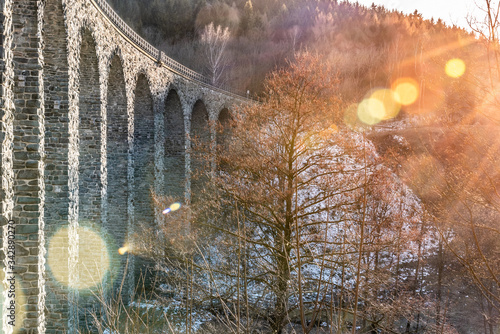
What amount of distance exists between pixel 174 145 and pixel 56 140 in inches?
379

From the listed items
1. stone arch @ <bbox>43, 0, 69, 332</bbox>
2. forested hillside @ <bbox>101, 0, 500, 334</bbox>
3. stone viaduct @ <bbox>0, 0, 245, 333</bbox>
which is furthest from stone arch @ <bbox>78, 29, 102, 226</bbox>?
→ forested hillside @ <bbox>101, 0, 500, 334</bbox>

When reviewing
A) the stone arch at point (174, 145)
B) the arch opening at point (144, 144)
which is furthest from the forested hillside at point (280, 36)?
the arch opening at point (144, 144)

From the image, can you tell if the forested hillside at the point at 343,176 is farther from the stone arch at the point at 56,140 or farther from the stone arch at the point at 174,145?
the stone arch at the point at 56,140

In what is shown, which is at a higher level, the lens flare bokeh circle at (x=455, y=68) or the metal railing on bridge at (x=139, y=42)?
the metal railing on bridge at (x=139, y=42)

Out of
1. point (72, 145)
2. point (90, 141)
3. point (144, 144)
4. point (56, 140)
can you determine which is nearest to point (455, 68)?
point (72, 145)

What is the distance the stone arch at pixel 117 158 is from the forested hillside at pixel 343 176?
174 cm

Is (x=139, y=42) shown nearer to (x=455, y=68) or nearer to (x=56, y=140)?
(x=56, y=140)

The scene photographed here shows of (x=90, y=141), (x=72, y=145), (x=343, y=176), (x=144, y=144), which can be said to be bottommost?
(x=343, y=176)

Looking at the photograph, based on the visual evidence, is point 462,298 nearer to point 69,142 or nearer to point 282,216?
point 282,216

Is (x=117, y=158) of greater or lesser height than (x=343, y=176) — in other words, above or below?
above

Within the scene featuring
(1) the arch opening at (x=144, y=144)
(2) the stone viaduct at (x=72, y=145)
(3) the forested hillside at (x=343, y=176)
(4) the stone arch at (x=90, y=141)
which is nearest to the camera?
(3) the forested hillside at (x=343, y=176)

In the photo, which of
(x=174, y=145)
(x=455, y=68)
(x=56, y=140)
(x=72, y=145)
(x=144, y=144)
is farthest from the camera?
(x=174, y=145)

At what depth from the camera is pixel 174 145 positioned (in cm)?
1852

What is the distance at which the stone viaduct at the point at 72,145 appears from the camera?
21.8 feet
